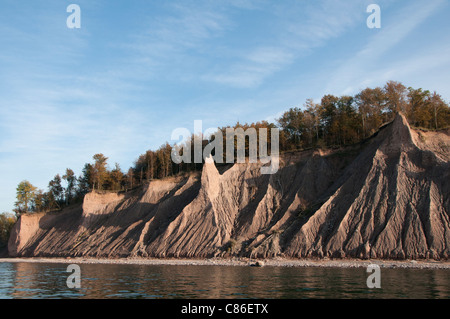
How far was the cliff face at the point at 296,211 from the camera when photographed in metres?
33.1

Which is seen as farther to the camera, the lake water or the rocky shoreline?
the rocky shoreline

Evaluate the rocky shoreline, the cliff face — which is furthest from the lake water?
the cliff face

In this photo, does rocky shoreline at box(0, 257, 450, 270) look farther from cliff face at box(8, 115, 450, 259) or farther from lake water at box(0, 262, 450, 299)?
lake water at box(0, 262, 450, 299)

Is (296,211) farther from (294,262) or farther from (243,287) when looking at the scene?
(243,287)

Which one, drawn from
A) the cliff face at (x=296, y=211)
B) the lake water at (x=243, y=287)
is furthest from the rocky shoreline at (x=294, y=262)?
the lake water at (x=243, y=287)

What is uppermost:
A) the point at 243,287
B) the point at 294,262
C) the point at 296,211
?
the point at 296,211

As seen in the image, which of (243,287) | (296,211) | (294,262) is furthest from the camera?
(296,211)

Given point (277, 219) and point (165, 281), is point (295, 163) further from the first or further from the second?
point (165, 281)

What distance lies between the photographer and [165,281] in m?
22.6

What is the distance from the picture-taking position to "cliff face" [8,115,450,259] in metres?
33.1

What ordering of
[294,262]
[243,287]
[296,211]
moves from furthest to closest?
1. [296,211]
2. [294,262]
3. [243,287]

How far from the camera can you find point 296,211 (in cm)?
4166

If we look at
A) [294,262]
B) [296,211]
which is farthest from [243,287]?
[296,211]

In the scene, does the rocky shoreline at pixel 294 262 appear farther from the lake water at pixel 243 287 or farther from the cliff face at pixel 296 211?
the lake water at pixel 243 287
